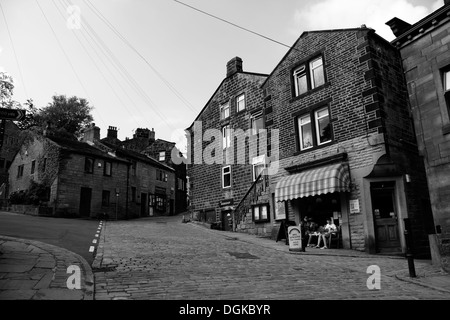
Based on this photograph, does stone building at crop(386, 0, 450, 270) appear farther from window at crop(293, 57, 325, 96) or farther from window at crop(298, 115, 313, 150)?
window at crop(298, 115, 313, 150)

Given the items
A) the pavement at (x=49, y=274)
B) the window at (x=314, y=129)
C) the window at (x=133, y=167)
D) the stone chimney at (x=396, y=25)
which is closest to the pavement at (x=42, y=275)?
the pavement at (x=49, y=274)

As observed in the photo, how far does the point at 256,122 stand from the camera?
82.3 feet

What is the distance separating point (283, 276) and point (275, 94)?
1372cm

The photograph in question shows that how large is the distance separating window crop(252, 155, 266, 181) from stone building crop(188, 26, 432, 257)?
2749 mm

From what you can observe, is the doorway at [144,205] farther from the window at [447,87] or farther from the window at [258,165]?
the window at [447,87]

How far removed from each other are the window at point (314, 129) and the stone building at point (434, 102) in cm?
543

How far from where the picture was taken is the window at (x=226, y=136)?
87.7 feet

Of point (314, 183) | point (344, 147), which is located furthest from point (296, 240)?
point (344, 147)

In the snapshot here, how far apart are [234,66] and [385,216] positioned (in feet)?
58.2

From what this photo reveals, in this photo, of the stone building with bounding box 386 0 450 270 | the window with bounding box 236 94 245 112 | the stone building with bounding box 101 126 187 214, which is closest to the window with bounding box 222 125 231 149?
the window with bounding box 236 94 245 112

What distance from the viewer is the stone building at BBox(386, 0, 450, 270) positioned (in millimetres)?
10438

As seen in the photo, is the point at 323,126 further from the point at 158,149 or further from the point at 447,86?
the point at 158,149

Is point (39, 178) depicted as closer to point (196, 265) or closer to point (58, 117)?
point (58, 117)
